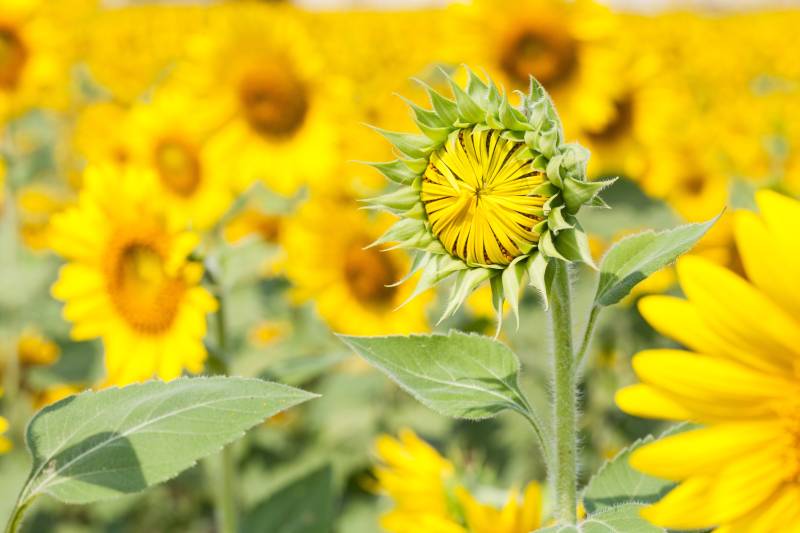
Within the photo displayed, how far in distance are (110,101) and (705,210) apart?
1.97 metres

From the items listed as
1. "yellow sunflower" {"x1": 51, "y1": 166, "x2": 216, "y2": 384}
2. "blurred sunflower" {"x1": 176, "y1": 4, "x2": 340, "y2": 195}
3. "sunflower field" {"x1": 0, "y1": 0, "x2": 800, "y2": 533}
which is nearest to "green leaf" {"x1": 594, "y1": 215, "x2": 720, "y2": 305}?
"sunflower field" {"x1": 0, "y1": 0, "x2": 800, "y2": 533}

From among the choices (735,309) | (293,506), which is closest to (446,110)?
(735,309)

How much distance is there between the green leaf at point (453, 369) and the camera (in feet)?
3.13

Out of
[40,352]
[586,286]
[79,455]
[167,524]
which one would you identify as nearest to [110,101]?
[40,352]

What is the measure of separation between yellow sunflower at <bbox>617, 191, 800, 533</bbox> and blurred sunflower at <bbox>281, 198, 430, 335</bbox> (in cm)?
194

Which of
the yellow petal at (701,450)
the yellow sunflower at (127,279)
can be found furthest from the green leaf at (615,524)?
the yellow sunflower at (127,279)

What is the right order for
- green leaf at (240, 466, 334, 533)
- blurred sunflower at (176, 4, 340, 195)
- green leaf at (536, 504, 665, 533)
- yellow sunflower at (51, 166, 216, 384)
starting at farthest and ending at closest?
blurred sunflower at (176, 4, 340, 195), yellow sunflower at (51, 166, 216, 384), green leaf at (240, 466, 334, 533), green leaf at (536, 504, 665, 533)

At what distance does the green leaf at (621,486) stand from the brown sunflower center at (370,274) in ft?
5.59

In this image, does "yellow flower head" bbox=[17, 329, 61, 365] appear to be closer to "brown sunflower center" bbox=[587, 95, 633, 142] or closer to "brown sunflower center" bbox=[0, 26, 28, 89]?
"brown sunflower center" bbox=[0, 26, 28, 89]

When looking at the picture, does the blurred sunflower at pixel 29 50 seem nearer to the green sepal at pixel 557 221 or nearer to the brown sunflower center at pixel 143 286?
the brown sunflower center at pixel 143 286

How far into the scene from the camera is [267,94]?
9.68 ft

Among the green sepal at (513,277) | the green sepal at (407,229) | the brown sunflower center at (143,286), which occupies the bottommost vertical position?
the brown sunflower center at (143,286)

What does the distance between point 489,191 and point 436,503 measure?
59 cm

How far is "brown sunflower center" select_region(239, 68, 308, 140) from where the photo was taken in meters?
2.94
